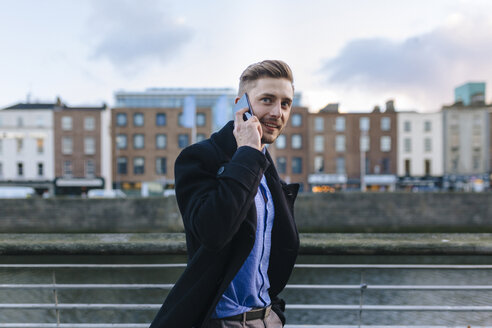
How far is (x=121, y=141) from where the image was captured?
44.0 metres

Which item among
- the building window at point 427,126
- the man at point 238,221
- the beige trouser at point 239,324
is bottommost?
the beige trouser at point 239,324

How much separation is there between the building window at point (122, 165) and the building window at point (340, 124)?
75.3 ft

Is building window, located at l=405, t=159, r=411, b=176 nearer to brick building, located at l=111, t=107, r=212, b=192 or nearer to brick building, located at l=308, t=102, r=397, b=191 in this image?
brick building, located at l=308, t=102, r=397, b=191

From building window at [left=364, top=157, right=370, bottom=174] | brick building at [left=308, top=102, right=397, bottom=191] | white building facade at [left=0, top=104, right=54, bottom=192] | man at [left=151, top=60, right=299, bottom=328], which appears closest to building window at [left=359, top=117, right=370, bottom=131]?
brick building at [left=308, top=102, right=397, bottom=191]

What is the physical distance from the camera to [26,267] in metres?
2.78

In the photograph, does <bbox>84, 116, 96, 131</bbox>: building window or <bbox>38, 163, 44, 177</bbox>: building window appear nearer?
<bbox>38, 163, 44, 177</bbox>: building window

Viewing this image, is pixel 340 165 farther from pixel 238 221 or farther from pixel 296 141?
pixel 238 221

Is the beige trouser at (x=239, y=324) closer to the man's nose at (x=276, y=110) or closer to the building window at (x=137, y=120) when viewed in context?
the man's nose at (x=276, y=110)

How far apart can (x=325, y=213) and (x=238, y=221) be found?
2368 centimetres

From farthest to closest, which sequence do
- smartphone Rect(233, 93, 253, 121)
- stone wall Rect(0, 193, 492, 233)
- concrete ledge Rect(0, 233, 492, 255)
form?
1. stone wall Rect(0, 193, 492, 233)
2. concrete ledge Rect(0, 233, 492, 255)
3. smartphone Rect(233, 93, 253, 121)

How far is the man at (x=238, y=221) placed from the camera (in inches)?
52.7

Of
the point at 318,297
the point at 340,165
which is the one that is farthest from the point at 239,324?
the point at 340,165

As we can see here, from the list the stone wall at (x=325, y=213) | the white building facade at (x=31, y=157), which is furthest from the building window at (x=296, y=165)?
the white building facade at (x=31, y=157)

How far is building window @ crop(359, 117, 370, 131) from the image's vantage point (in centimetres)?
4441
